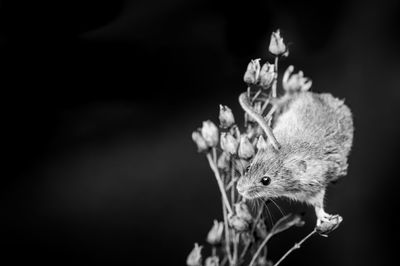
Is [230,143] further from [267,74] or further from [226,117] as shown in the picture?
[267,74]

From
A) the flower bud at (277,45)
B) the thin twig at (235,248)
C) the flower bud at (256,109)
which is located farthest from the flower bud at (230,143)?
the flower bud at (277,45)

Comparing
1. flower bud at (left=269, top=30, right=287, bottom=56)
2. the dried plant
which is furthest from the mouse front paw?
flower bud at (left=269, top=30, right=287, bottom=56)

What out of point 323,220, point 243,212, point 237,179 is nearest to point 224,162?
point 237,179

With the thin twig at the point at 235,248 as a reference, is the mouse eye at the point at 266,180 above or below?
above

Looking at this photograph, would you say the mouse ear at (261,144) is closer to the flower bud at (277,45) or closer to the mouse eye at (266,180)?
the mouse eye at (266,180)

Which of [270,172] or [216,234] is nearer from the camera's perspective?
[270,172]
